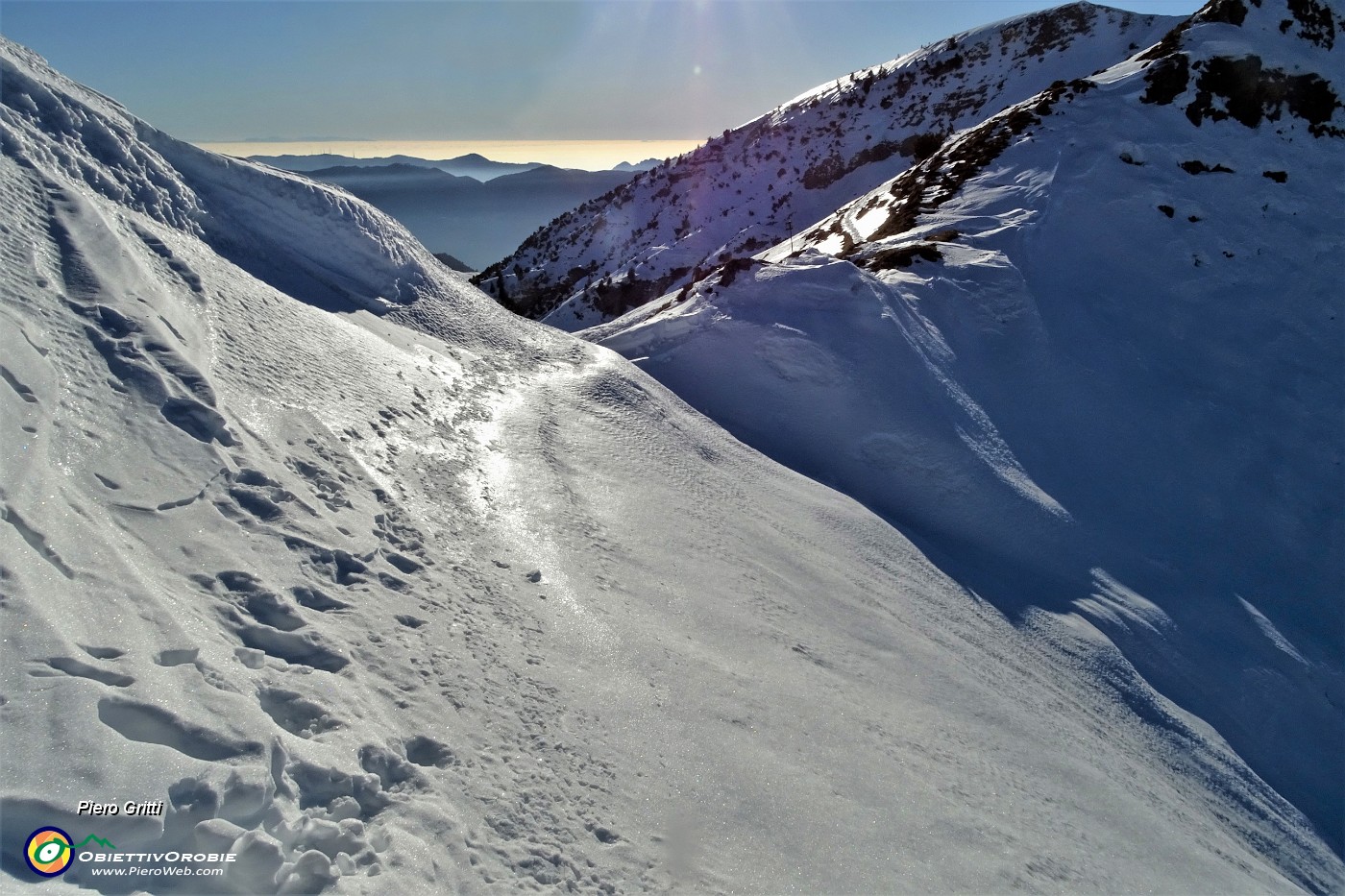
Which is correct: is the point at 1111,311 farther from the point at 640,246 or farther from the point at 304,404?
the point at 640,246

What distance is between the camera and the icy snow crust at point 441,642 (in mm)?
3461

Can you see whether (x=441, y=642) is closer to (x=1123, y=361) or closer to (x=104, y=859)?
(x=104, y=859)

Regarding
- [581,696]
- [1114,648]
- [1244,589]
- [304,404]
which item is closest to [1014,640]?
[1114,648]

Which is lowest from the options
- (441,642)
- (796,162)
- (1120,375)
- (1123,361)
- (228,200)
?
(441,642)

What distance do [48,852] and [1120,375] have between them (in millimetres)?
15734

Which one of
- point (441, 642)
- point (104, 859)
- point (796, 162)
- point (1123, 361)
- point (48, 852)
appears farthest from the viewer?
point (796, 162)

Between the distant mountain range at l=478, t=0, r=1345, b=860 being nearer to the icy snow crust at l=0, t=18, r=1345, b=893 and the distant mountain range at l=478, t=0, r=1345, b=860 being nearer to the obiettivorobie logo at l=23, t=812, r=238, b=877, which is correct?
the icy snow crust at l=0, t=18, r=1345, b=893

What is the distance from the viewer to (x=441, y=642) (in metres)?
4.96

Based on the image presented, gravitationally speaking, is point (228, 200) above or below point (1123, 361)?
below

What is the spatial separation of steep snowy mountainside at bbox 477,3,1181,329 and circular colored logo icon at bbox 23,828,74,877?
3259 centimetres

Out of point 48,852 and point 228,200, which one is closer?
point 48,852

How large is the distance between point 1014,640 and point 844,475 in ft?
12.2

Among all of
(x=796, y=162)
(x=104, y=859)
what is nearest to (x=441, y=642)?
(x=104, y=859)

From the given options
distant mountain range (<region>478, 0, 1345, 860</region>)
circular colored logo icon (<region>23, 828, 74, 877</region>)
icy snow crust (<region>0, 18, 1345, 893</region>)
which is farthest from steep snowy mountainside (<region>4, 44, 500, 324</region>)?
circular colored logo icon (<region>23, 828, 74, 877</region>)
